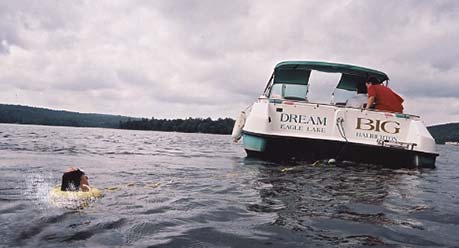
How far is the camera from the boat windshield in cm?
1484

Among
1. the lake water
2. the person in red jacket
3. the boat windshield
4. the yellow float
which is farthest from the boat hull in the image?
the yellow float

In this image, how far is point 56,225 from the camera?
4.30m

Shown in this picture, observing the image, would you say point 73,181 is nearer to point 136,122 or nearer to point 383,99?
point 383,99

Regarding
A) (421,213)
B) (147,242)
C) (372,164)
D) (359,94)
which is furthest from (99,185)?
(359,94)

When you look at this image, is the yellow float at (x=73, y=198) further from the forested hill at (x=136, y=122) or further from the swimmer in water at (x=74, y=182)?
the forested hill at (x=136, y=122)

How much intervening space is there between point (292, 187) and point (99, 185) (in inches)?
129

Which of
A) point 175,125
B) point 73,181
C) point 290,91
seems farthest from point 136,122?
point 73,181

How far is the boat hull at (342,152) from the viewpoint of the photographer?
11.3 metres

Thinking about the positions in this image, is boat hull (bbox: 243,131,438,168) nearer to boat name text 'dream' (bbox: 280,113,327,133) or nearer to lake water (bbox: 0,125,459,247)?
boat name text 'dream' (bbox: 280,113,327,133)

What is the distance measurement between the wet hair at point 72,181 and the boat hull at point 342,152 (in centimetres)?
621

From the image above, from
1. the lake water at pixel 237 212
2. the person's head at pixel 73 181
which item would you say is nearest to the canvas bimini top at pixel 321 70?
the lake water at pixel 237 212

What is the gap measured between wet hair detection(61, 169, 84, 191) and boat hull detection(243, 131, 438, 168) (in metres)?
6.21

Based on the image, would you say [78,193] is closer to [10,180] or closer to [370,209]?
[10,180]

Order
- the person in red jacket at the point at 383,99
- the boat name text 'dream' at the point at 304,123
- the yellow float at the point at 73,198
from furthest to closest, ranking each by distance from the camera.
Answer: the person in red jacket at the point at 383,99 < the boat name text 'dream' at the point at 304,123 < the yellow float at the point at 73,198
